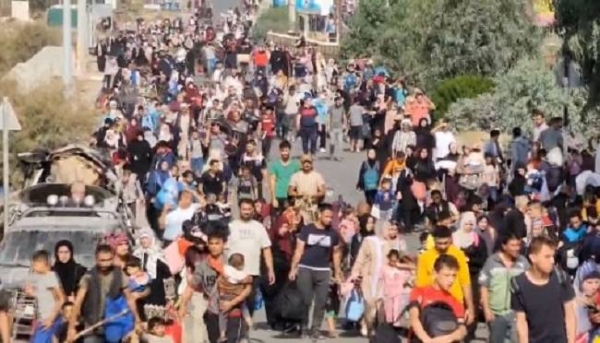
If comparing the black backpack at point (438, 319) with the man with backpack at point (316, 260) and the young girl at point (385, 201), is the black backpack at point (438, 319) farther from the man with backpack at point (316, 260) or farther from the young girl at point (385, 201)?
the young girl at point (385, 201)

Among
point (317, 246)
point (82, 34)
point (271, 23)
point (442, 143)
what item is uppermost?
point (271, 23)

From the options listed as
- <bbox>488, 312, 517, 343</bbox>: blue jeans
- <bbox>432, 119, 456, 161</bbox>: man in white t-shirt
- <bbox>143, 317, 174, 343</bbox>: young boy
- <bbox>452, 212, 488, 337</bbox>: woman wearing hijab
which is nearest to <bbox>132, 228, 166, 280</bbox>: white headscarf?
<bbox>143, 317, 174, 343</bbox>: young boy

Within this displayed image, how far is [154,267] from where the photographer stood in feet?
63.6

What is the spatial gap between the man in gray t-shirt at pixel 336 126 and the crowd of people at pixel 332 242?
702 millimetres

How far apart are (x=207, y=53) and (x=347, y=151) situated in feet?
69.9

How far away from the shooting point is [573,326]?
13.5 m

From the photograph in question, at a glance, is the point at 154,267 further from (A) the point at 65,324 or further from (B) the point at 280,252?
(A) the point at 65,324

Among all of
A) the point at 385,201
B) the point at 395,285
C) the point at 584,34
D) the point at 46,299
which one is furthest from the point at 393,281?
the point at 584,34

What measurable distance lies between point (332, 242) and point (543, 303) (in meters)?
6.20

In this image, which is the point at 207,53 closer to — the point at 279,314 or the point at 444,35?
the point at 444,35

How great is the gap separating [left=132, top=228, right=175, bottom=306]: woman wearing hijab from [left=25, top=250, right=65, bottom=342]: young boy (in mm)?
1380

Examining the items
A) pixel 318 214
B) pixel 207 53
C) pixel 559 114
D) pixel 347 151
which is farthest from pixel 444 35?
pixel 318 214

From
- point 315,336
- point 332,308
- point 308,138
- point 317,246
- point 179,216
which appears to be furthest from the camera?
point 308,138

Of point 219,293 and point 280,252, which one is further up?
point 280,252
